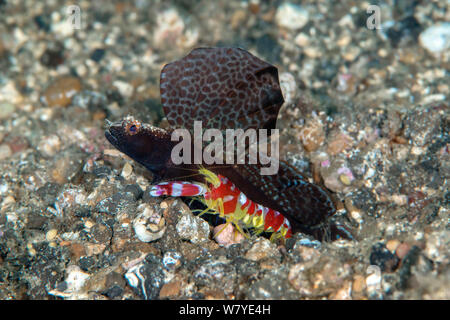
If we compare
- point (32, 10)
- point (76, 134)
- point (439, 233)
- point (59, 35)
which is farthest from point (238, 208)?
point (32, 10)

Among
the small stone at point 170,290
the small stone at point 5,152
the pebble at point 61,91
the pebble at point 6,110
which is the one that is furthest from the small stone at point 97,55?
the small stone at point 170,290

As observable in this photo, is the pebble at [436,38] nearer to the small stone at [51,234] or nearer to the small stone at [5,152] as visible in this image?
the small stone at [51,234]

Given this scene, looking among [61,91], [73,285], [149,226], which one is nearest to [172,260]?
[149,226]

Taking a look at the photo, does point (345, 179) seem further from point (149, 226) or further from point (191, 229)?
point (149, 226)

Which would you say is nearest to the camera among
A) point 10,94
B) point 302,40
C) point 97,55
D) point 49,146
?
point 49,146

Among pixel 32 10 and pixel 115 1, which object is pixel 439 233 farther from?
pixel 32 10

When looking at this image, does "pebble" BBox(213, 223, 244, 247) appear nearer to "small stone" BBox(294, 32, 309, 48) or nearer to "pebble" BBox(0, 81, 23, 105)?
"small stone" BBox(294, 32, 309, 48)
